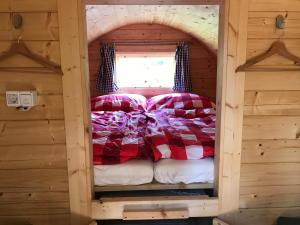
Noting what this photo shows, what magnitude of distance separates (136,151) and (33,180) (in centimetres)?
74

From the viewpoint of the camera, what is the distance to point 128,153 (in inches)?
84.3

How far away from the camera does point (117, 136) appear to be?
8.31 ft

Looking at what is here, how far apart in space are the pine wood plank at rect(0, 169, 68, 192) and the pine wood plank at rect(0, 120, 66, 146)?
19cm

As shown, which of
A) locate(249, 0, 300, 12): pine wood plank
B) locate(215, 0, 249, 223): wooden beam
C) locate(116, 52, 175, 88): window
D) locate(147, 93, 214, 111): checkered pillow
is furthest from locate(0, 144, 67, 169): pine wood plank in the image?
locate(116, 52, 175, 88): window

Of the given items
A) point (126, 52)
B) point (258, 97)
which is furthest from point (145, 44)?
point (258, 97)

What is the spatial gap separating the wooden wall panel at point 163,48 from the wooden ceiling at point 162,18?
12 cm

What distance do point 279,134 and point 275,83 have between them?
1.07ft

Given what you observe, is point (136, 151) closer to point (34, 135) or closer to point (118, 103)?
point (34, 135)

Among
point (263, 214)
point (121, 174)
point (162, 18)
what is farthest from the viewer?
point (162, 18)

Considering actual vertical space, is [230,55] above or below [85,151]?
above

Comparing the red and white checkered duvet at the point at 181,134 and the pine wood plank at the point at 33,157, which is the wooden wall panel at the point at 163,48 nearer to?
the red and white checkered duvet at the point at 181,134

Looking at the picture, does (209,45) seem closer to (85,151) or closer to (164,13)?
(164,13)

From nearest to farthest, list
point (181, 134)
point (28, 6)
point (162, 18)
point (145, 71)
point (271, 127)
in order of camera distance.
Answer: point (28, 6)
point (271, 127)
point (181, 134)
point (162, 18)
point (145, 71)

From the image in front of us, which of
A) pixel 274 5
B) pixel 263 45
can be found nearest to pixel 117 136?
pixel 263 45
